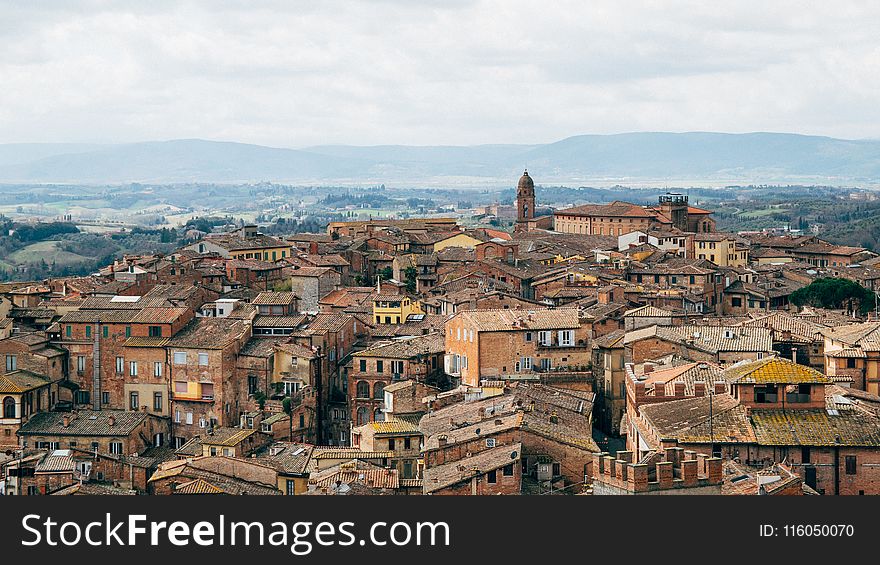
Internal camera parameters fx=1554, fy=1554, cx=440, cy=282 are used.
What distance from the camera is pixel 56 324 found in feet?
187

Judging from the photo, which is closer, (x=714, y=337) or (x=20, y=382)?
(x=714, y=337)

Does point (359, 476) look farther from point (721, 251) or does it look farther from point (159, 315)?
point (721, 251)

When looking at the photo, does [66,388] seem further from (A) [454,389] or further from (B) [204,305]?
(A) [454,389]

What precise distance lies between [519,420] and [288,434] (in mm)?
13483

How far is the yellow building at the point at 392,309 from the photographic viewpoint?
6159cm

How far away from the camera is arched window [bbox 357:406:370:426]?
50.2m

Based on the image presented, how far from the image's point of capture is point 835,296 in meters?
68.9

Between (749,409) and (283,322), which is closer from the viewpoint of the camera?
(749,409)

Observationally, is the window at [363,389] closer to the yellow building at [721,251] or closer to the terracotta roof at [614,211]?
the yellow building at [721,251]

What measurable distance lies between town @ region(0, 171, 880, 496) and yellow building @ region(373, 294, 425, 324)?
83mm

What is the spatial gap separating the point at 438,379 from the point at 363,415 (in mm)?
2703


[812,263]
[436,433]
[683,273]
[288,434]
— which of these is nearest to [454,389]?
[288,434]

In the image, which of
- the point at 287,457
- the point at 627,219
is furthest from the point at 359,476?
the point at 627,219

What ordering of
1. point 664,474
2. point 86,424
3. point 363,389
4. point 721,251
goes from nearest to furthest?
point 664,474 < point 86,424 < point 363,389 < point 721,251
